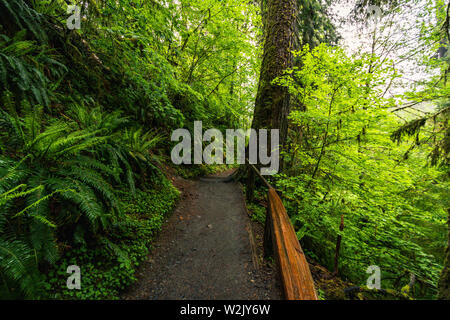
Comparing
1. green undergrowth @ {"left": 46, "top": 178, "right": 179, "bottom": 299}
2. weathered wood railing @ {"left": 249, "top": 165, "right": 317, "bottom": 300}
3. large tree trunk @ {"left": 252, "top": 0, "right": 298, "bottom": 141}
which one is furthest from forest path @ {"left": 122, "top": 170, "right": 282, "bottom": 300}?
large tree trunk @ {"left": 252, "top": 0, "right": 298, "bottom": 141}

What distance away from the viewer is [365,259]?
3.46m

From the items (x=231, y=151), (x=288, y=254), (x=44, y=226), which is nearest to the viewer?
(x=288, y=254)

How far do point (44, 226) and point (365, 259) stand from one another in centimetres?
509

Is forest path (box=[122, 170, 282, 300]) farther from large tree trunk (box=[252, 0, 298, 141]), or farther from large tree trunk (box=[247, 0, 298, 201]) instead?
large tree trunk (box=[252, 0, 298, 141])

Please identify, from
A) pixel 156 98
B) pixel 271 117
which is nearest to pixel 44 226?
pixel 156 98

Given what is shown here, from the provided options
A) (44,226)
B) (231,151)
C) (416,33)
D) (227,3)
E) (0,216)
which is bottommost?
(44,226)

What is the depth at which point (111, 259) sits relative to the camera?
86.4 inches

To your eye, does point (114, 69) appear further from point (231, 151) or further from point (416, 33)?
point (416, 33)

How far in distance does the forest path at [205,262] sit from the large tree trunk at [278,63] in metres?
1.46

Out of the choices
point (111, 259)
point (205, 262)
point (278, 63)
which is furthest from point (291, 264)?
point (278, 63)

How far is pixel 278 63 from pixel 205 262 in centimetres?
520

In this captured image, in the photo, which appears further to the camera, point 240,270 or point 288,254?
point 240,270

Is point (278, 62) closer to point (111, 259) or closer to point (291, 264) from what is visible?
point (291, 264)

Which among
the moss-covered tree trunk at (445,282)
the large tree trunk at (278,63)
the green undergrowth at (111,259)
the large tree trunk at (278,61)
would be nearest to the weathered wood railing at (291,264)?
the moss-covered tree trunk at (445,282)
